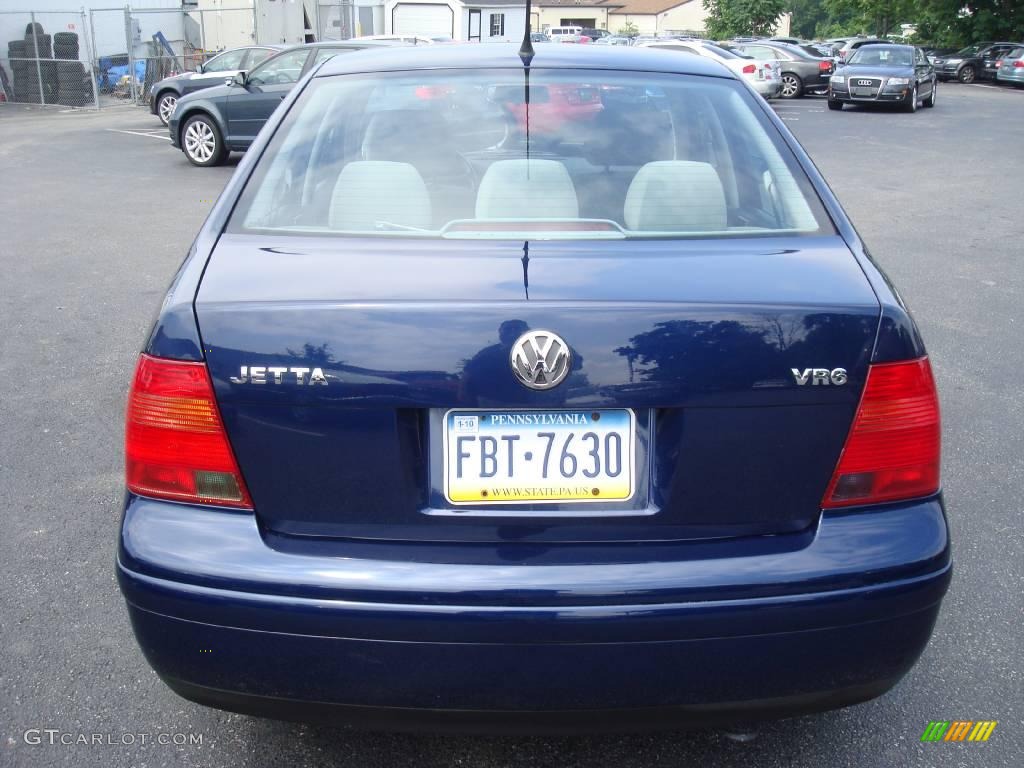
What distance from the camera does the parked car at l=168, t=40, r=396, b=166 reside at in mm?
13945

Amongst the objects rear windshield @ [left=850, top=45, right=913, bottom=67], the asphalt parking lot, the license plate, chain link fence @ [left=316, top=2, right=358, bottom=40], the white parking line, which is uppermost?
chain link fence @ [left=316, top=2, right=358, bottom=40]

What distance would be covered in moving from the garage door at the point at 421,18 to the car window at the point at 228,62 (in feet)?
87.6

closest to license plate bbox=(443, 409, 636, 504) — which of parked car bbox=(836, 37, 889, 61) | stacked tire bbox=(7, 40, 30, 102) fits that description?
stacked tire bbox=(7, 40, 30, 102)

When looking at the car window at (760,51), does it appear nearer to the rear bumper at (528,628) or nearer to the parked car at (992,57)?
the parked car at (992,57)

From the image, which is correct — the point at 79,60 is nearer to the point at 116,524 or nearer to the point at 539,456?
the point at 116,524

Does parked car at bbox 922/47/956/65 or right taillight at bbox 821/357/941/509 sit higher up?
parked car at bbox 922/47/956/65

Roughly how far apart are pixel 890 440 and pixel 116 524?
2.85 metres

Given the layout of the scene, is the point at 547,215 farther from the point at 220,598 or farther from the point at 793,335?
the point at 220,598

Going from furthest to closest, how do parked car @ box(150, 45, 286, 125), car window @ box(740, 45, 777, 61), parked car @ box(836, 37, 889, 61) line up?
car window @ box(740, 45, 777, 61), parked car @ box(836, 37, 889, 61), parked car @ box(150, 45, 286, 125)

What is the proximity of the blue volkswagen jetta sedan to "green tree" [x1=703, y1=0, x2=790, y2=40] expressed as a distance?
58793mm

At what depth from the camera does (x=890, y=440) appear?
215 centimetres

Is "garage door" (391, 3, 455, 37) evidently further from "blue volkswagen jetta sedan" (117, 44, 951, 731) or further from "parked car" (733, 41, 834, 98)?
"blue volkswagen jetta sedan" (117, 44, 951, 731)

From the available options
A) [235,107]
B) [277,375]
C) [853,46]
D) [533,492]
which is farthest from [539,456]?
[853,46]

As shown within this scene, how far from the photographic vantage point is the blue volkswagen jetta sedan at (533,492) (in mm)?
2016
